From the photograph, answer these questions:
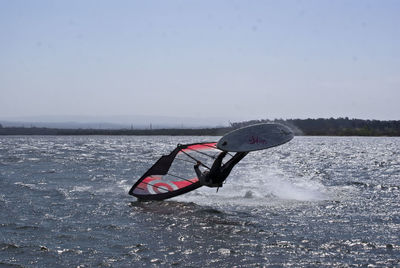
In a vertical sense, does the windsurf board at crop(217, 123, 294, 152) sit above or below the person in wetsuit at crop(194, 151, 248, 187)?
above

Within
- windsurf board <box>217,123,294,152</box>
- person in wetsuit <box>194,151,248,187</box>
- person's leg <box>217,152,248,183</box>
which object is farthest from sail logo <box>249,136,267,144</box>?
person in wetsuit <box>194,151,248,187</box>

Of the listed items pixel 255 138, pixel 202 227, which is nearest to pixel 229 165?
pixel 255 138

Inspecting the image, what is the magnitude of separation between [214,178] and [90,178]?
15.5 metres

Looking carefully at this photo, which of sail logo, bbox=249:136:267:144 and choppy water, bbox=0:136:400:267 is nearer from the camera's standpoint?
choppy water, bbox=0:136:400:267

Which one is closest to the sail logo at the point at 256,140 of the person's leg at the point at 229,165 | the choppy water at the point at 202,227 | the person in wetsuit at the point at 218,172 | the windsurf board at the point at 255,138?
the windsurf board at the point at 255,138

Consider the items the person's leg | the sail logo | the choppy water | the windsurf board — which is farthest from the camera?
the person's leg

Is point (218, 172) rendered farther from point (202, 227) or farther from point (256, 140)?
point (202, 227)

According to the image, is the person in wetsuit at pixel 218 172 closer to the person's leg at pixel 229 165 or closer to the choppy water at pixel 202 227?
the person's leg at pixel 229 165

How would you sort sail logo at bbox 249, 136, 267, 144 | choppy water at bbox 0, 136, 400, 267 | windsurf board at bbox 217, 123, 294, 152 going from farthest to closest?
1. sail logo at bbox 249, 136, 267, 144
2. windsurf board at bbox 217, 123, 294, 152
3. choppy water at bbox 0, 136, 400, 267

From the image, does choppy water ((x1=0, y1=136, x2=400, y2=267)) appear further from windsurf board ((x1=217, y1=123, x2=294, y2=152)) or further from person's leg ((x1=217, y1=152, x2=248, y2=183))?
windsurf board ((x1=217, y1=123, x2=294, y2=152))

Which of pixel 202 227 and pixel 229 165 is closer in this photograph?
pixel 202 227

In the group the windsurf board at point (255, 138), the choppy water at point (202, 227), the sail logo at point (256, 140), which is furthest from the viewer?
the sail logo at point (256, 140)

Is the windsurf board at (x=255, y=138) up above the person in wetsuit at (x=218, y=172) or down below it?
above

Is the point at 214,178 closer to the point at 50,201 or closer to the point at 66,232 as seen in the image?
the point at 66,232
